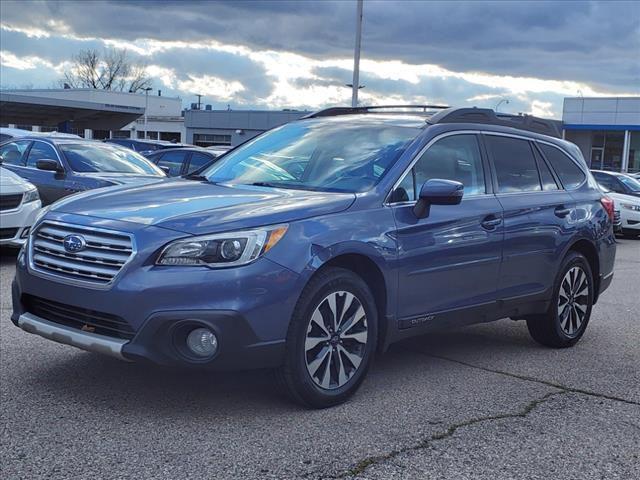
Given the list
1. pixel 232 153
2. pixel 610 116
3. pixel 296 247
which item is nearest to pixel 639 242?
pixel 232 153

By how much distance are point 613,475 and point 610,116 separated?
47822mm

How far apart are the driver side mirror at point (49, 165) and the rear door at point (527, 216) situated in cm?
695

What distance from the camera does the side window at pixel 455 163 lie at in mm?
5188

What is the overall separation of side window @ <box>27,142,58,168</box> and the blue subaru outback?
6579 mm

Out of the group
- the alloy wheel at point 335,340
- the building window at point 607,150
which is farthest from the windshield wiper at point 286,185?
the building window at point 607,150

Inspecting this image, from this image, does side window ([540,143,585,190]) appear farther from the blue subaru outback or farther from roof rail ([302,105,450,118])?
roof rail ([302,105,450,118])

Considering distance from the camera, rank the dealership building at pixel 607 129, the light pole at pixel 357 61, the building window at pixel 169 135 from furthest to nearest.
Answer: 1. the building window at pixel 169 135
2. the dealership building at pixel 607 129
3. the light pole at pixel 357 61

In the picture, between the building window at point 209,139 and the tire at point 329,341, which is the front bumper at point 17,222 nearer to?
the tire at point 329,341

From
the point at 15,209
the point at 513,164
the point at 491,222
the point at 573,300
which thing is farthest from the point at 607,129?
the point at 491,222

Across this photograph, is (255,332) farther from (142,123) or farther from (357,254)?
(142,123)

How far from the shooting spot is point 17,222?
9.62m

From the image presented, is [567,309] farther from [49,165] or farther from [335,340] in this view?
[49,165]

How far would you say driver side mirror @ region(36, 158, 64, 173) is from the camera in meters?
10.7

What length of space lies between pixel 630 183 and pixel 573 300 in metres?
14.3
